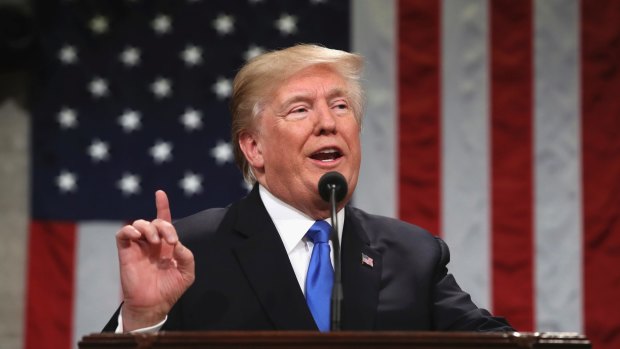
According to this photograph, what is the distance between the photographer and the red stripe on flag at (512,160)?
439 cm

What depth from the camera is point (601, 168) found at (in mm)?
4449

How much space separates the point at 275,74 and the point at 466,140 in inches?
85.6

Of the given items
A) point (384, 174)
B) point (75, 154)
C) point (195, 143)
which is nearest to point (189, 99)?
point (195, 143)

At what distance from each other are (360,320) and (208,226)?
46 cm

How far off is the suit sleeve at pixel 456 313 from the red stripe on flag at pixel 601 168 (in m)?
2.19

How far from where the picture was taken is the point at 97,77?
445 centimetres

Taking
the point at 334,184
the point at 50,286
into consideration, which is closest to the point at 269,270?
the point at 334,184

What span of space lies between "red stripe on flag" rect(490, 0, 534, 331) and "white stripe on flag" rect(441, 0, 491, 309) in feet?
0.14

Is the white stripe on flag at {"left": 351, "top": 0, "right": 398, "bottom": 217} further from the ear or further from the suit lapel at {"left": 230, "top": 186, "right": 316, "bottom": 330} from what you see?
the suit lapel at {"left": 230, "top": 186, "right": 316, "bottom": 330}

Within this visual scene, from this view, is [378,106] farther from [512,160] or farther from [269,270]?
[269,270]

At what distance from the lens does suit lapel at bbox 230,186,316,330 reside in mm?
2182

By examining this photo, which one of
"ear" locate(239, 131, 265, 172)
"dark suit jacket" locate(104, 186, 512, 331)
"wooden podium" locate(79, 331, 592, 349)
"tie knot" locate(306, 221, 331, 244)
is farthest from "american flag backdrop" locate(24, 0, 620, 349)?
"wooden podium" locate(79, 331, 592, 349)

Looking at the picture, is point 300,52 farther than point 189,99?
No

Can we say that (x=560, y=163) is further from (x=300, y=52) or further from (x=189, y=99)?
(x=300, y=52)
